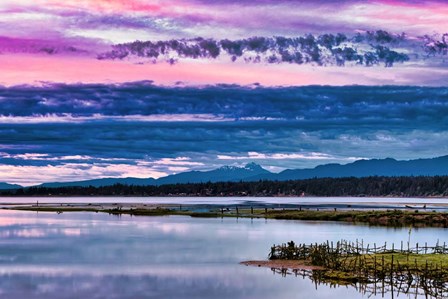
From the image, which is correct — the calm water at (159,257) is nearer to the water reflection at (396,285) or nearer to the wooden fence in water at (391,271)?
the water reflection at (396,285)

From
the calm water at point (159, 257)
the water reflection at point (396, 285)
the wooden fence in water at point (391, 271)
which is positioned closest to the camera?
the water reflection at point (396, 285)

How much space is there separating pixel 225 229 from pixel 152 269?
6172cm

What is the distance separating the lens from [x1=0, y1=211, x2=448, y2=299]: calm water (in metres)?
67.4

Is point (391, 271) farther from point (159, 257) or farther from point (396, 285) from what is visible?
point (159, 257)

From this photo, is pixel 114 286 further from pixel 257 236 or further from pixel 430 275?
pixel 257 236

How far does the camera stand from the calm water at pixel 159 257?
67.4 metres

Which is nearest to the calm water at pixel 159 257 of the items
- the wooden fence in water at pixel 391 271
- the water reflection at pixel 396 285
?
the water reflection at pixel 396 285

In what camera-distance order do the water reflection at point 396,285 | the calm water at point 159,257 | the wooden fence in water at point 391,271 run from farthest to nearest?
1. the calm water at point 159,257
2. the wooden fence in water at point 391,271
3. the water reflection at point 396,285

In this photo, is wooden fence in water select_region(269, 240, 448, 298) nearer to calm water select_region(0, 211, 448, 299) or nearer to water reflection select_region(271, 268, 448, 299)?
water reflection select_region(271, 268, 448, 299)

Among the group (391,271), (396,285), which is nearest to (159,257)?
(391,271)

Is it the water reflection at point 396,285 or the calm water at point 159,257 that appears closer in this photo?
the water reflection at point 396,285

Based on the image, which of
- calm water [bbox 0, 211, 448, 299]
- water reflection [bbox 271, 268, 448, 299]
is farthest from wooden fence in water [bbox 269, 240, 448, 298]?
calm water [bbox 0, 211, 448, 299]

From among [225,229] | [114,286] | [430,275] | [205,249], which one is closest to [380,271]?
[430,275]

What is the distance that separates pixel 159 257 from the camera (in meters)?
96.4
